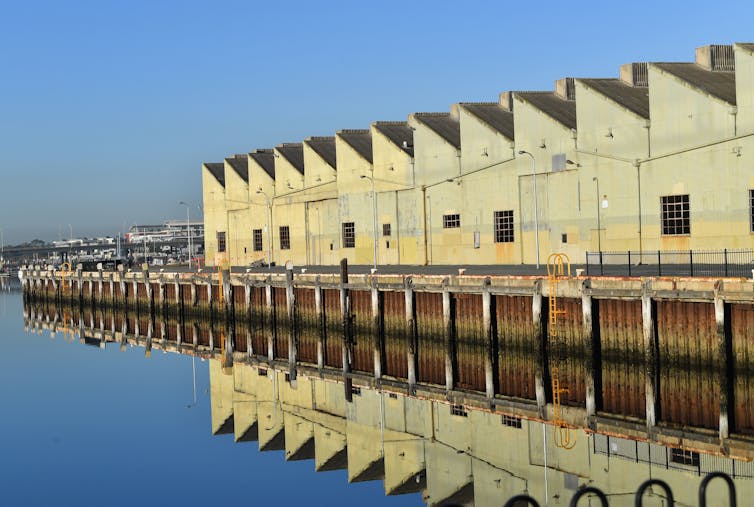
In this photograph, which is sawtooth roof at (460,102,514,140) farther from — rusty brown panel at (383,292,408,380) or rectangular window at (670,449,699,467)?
→ rectangular window at (670,449,699,467)

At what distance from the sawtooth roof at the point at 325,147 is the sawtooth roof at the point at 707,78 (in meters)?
31.3

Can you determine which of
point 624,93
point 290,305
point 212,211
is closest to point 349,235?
point 290,305

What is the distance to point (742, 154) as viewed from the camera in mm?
48812

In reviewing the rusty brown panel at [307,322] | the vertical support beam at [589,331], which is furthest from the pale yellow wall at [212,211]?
the vertical support beam at [589,331]

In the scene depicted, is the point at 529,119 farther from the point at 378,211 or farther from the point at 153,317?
the point at 153,317

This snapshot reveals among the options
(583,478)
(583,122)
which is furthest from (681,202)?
(583,478)

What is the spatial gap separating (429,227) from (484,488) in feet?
134

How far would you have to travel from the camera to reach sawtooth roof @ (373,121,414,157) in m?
73.6

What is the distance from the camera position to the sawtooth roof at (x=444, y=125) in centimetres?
6951

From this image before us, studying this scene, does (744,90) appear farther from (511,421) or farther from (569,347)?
(511,421)

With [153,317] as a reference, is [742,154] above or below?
above

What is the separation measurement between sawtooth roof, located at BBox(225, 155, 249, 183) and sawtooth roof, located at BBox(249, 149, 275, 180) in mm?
2205

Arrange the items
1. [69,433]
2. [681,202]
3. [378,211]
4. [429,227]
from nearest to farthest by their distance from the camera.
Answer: [69,433], [681,202], [429,227], [378,211]

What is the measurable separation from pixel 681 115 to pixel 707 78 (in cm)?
561
